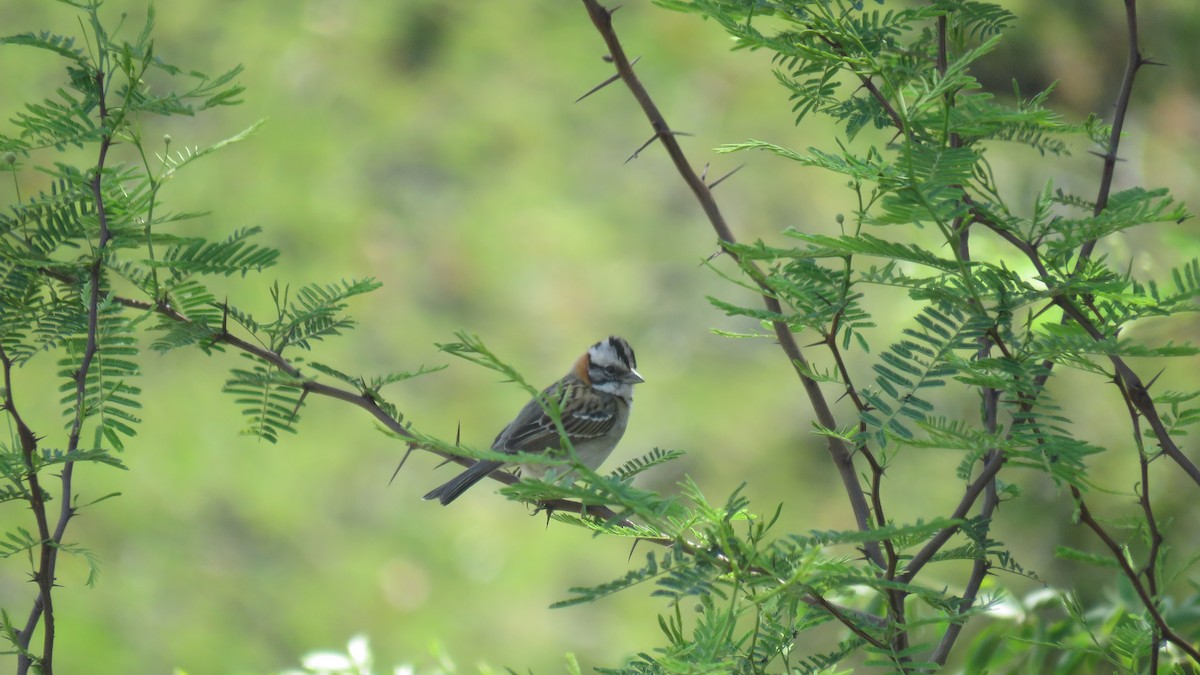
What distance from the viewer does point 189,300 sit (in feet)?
7.22

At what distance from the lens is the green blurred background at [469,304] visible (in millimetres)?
6207

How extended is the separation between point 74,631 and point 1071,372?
232 inches

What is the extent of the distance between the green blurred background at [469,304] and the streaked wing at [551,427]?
1.46 m

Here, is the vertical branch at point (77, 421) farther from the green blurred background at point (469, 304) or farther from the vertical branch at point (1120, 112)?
the green blurred background at point (469, 304)

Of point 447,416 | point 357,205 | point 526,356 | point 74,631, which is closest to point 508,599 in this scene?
point 447,416

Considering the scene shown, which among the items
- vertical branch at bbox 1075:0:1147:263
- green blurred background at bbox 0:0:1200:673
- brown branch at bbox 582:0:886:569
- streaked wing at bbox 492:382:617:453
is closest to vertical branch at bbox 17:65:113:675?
brown branch at bbox 582:0:886:569

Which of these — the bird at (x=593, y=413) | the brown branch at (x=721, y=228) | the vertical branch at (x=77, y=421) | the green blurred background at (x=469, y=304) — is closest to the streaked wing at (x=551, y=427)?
the bird at (x=593, y=413)

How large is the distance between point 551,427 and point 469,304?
10.4 ft

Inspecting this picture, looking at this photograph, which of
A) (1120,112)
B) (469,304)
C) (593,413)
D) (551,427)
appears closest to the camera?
(1120,112)

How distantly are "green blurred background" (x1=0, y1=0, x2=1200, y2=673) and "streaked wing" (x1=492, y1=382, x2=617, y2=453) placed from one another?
1458mm

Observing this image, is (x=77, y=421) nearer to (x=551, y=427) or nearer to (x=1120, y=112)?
(x=1120, y=112)

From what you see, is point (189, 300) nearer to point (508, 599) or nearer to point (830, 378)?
point (830, 378)

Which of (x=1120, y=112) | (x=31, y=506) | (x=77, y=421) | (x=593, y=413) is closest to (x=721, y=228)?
(x=1120, y=112)

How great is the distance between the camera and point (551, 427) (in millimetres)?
5051
